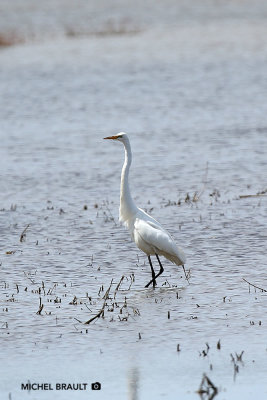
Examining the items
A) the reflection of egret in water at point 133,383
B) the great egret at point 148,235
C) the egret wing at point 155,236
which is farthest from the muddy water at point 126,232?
the egret wing at point 155,236

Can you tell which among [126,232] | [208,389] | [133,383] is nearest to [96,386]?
[133,383]

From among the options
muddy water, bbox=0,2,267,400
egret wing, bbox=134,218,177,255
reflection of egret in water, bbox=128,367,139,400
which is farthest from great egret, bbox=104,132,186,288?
reflection of egret in water, bbox=128,367,139,400

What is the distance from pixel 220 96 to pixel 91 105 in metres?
4.11

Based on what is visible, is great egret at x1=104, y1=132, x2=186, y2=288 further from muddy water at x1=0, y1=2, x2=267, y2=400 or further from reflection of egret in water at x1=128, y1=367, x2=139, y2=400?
reflection of egret in water at x1=128, y1=367, x2=139, y2=400

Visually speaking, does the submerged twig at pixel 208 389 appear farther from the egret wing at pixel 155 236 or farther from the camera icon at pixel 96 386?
the egret wing at pixel 155 236

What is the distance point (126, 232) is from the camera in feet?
45.1

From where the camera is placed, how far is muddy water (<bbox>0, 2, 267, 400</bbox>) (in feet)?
27.0

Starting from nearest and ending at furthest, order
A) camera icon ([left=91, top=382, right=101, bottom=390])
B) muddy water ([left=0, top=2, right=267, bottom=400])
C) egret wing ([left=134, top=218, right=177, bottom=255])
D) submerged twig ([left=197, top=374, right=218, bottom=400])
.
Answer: submerged twig ([left=197, top=374, right=218, bottom=400]) < camera icon ([left=91, top=382, right=101, bottom=390]) < muddy water ([left=0, top=2, right=267, bottom=400]) < egret wing ([left=134, top=218, right=177, bottom=255])

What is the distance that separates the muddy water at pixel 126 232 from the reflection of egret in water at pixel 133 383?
23 mm

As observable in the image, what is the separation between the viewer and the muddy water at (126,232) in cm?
824

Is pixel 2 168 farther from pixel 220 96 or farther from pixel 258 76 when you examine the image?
pixel 258 76

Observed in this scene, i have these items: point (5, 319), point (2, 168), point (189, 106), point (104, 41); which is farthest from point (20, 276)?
point (104, 41)

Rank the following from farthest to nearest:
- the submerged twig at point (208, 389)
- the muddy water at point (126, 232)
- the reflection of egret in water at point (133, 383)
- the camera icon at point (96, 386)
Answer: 1. the muddy water at point (126, 232)
2. the camera icon at point (96, 386)
3. the reflection of egret in water at point (133, 383)
4. the submerged twig at point (208, 389)

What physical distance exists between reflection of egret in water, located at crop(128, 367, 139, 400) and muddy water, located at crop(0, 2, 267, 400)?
0.02 meters
